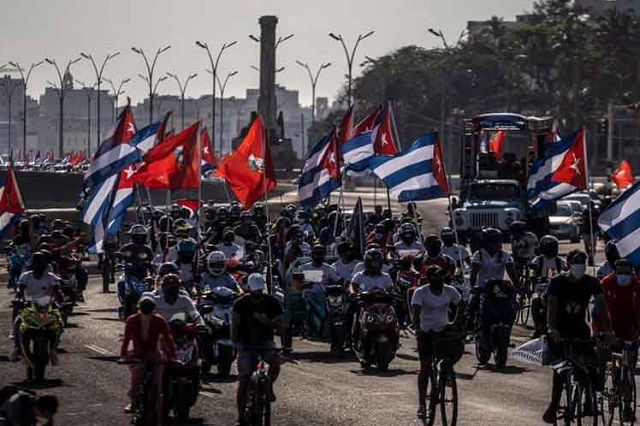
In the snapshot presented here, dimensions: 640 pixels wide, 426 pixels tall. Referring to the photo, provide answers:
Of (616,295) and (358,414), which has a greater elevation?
(616,295)

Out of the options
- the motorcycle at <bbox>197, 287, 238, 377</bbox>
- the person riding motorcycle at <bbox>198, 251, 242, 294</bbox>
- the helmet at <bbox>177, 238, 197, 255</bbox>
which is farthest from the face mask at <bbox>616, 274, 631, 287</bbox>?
the helmet at <bbox>177, 238, 197, 255</bbox>

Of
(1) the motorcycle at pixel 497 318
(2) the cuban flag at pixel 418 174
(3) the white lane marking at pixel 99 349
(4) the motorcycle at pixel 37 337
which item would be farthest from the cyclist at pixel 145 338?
(2) the cuban flag at pixel 418 174

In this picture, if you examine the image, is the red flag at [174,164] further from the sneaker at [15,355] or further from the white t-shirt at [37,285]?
the sneaker at [15,355]

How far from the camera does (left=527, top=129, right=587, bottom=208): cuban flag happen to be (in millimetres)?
29016

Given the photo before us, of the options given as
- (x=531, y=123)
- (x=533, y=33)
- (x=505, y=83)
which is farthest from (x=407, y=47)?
(x=531, y=123)

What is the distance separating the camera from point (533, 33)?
137000 millimetres

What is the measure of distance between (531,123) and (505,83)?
93.1 m

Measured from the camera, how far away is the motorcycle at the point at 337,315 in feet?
82.4

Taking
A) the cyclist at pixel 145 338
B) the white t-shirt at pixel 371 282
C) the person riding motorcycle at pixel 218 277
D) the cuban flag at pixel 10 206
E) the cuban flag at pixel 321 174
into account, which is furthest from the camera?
the cuban flag at pixel 321 174

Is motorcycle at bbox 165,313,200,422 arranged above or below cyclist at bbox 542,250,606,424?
below

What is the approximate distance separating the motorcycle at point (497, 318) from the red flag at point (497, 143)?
108ft

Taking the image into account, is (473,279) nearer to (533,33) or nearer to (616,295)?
(616,295)

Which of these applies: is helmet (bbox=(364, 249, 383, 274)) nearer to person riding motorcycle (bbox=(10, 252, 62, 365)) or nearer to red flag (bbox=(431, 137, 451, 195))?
person riding motorcycle (bbox=(10, 252, 62, 365))

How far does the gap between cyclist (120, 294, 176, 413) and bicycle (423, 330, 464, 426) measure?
2.37 metres
